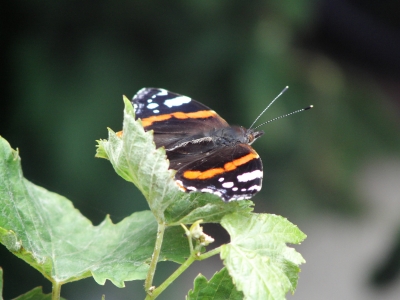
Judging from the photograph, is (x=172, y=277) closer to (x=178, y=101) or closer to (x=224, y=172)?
(x=224, y=172)

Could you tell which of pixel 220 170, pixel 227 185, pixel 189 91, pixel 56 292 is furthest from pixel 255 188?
pixel 189 91

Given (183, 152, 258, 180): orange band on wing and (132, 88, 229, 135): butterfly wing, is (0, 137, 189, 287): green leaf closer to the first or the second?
(183, 152, 258, 180): orange band on wing

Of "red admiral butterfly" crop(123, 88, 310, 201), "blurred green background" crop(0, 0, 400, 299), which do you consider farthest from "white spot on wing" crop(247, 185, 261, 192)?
"blurred green background" crop(0, 0, 400, 299)

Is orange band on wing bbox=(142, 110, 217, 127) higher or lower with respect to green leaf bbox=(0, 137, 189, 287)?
higher

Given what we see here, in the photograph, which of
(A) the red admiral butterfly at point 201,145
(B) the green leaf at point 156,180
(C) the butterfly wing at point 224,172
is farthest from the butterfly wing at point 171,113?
(B) the green leaf at point 156,180

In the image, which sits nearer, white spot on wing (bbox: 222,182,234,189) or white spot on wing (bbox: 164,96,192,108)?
white spot on wing (bbox: 222,182,234,189)

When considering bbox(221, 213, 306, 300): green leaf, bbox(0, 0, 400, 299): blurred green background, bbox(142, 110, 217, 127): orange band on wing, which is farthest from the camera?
bbox(0, 0, 400, 299): blurred green background

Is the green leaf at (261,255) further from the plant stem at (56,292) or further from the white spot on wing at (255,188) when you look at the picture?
the plant stem at (56,292)
